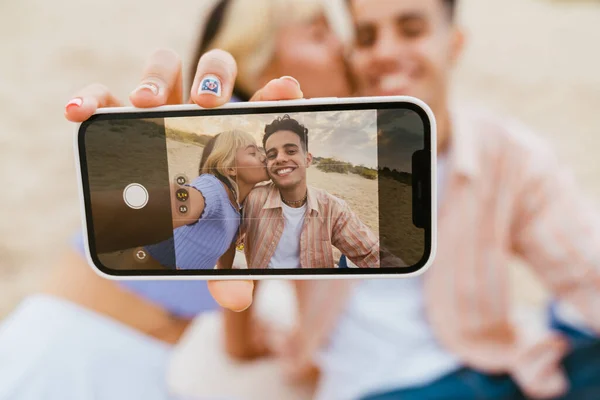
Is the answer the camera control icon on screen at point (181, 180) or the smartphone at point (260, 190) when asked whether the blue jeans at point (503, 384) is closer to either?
the smartphone at point (260, 190)

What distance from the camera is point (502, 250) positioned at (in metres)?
1.05

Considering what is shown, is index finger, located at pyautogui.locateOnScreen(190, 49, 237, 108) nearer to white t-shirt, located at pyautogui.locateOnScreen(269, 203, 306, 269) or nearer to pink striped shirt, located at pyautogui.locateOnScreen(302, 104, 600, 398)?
white t-shirt, located at pyautogui.locateOnScreen(269, 203, 306, 269)

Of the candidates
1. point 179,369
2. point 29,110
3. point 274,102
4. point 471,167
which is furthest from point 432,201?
point 29,110

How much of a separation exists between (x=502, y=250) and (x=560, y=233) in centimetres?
12

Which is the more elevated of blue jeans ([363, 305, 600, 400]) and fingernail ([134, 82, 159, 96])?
fingernail ([134, 82, 159, 96])

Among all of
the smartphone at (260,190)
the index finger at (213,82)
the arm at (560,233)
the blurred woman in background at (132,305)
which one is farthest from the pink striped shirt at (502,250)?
the index finger at (213,82)

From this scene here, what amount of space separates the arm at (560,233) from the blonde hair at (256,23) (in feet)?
1.81

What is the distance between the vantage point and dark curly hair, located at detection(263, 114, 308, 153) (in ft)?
1.62

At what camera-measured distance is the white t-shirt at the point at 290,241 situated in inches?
20.4

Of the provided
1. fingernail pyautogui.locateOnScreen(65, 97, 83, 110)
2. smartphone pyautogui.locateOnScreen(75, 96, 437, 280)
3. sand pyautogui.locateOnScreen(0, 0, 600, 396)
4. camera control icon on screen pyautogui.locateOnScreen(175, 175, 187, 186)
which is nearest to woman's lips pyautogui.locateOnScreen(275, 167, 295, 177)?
smartphone pyautogui.locateOnScreen(75, 96, 437, 280)

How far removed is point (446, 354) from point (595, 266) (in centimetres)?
35

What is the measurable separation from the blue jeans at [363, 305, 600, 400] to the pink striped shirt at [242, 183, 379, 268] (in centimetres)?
55

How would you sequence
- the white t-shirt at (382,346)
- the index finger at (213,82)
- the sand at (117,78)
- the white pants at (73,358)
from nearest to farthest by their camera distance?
the index finger at (213,82), the white pants at (73,358), the white t-shirt at (382,346), the sand at (117,78)

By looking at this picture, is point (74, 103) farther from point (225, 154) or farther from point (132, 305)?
point (132, 305)
